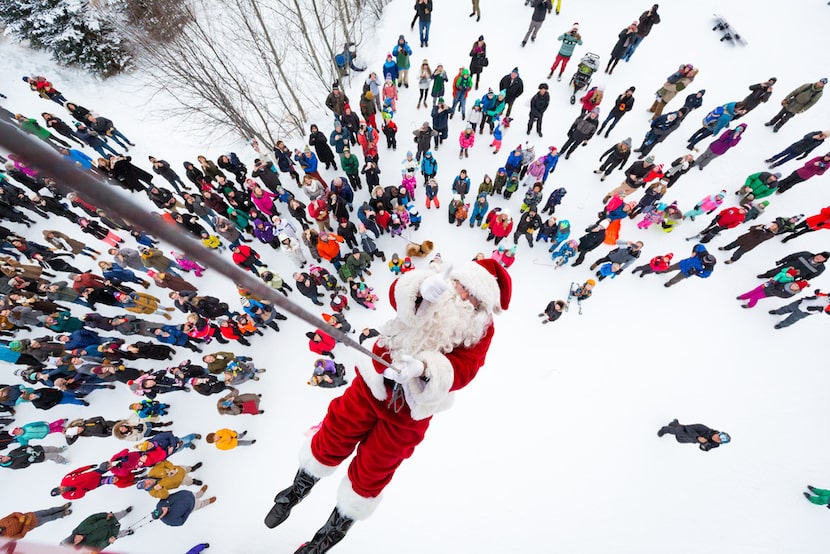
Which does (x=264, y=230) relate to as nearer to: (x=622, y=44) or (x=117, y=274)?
(x=117, y=274)

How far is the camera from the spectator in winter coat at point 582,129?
371 inches

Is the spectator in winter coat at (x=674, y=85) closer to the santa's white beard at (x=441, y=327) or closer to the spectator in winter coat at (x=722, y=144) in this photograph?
the spectator in winter coat at (x=722, y=144)

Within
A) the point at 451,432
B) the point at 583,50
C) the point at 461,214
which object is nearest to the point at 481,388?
the point at 451,432

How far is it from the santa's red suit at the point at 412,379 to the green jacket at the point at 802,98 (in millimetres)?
11490

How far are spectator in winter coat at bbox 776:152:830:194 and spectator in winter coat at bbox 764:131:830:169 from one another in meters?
0.44

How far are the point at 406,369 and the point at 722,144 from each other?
421 inches

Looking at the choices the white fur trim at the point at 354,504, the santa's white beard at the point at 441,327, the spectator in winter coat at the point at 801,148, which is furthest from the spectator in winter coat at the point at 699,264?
the white fur trim at the point at 354,504

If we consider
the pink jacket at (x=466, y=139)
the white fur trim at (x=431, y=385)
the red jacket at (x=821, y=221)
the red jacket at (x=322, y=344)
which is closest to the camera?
the white fur trim at (x=431, y=385)

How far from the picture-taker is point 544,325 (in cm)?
862

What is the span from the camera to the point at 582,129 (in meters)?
9.62

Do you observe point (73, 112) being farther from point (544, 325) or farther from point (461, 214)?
point (544, 325)

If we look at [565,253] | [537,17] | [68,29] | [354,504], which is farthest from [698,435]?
[68,29]

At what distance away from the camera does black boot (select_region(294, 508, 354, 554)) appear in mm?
4711

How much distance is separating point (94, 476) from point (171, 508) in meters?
1.51
